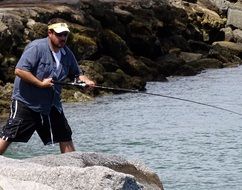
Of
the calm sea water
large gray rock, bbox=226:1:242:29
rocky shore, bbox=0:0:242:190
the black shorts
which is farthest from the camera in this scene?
large gray rock, bbox=226:1:242:29

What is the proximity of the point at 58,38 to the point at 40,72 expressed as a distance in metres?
0.46

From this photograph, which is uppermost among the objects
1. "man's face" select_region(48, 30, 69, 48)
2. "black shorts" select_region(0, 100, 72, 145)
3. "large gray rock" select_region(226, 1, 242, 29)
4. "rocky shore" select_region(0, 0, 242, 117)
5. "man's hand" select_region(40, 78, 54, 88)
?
"man's face" select_region(48, 30, 69, 48)

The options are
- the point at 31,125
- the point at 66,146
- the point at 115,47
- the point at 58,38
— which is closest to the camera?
the point at 58,38

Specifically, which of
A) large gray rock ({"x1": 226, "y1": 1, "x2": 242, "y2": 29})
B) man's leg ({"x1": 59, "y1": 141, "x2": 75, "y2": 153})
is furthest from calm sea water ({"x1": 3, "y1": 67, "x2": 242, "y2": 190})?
large gray rock ({"x1": 226, "y1": 1, "x2": 242, "y2": 29})

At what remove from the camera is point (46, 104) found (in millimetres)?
8875

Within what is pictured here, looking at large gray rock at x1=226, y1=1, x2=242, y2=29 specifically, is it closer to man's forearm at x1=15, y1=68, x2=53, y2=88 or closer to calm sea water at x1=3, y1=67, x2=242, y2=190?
calm sea water at x1=3, y1=67, x2=242, y2=190

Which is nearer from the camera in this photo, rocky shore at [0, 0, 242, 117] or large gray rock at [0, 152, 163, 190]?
large gray rock at [0, 152, 163, 190]

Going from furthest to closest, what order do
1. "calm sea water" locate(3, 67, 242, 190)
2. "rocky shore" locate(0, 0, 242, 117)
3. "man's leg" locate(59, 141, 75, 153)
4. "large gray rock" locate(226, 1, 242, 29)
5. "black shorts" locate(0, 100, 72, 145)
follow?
"large gray rock" locate(226, 1, 242, 29) < "rocky shore" locate(0, 0, 242, 117) < "calm sea water" locate(3, 67, 242, 190) < "man's leg" locate(59, 141, 75, 153) < "black shorts" locate(0, 100, 72, 145)

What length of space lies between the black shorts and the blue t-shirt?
0.09 metres

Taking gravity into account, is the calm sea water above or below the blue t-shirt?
below

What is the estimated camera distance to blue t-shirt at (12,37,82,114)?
8695mm

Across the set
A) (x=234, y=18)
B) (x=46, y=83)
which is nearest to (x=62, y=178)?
(x=46, y=83)

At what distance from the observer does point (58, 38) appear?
343 inches

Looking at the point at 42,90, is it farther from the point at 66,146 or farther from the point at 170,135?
the point at 170,135
